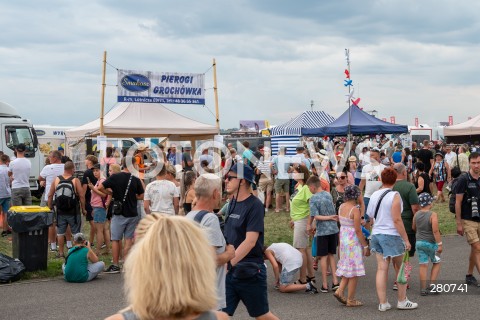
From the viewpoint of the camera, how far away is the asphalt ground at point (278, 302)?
723cm

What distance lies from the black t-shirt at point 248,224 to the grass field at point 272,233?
17.5 feet

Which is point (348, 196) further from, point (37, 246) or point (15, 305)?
point (37, 246)

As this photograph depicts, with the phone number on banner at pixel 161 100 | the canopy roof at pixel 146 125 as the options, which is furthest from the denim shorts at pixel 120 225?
the phone number on banner at pixel 161 100

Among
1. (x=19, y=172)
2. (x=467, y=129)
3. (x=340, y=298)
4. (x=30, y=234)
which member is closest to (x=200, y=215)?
(x=340, y=298)

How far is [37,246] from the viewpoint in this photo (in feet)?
31.6

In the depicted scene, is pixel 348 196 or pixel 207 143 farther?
pixel 207 143

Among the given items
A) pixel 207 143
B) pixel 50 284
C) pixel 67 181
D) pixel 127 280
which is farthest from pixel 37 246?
pixel 207 143

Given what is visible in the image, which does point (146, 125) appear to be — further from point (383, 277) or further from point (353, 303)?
point (383, 277)

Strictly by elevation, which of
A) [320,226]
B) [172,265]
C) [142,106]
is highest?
[142,106]

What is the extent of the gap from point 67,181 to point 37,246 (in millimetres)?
1577

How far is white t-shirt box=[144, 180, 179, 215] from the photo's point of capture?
9750mm

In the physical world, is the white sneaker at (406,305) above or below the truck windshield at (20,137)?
below

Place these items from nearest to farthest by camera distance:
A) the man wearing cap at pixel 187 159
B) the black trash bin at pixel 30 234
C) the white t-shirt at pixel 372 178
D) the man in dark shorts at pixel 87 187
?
the black trash bin at pixel 30 234 < the man in dark shorts at pixel 87 187 < the white t-shirt at pixel 372 178 < the man wearing cap at pixel 187 159

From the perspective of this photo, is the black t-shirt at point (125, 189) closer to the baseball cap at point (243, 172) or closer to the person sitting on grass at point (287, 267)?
the person sitting on grass at point (287, 267)
